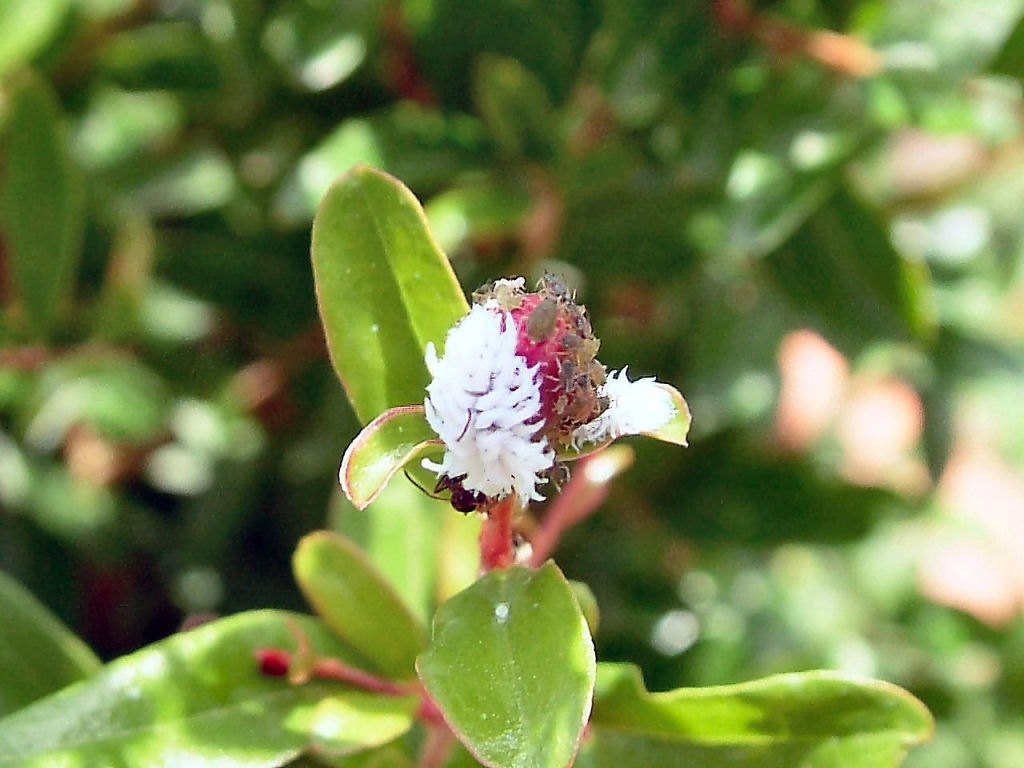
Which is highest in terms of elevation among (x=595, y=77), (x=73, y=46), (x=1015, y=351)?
(x=73, y=46)

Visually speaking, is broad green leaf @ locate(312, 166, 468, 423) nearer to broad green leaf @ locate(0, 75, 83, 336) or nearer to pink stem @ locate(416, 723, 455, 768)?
pink stem @ locate(416, 723, 455, 768)

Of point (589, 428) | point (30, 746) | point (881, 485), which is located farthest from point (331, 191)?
point (881, 485)

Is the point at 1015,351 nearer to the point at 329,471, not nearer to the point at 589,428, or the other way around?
the point at 329,471

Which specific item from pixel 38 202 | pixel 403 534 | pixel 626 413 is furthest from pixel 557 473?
pixel 38 202

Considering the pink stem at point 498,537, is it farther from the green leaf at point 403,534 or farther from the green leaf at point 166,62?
the green leaf at point 166,62

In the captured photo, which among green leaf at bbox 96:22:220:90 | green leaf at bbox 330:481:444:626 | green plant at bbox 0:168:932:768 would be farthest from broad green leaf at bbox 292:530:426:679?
green leaf at bbox 96:22:220:90

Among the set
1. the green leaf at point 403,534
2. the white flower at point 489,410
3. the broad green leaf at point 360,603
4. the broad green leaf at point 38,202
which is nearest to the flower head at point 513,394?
the white flower at point 489,410
